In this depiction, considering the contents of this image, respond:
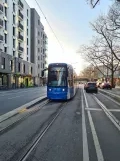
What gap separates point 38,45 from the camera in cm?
11925

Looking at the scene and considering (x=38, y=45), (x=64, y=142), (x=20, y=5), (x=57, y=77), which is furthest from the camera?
(x=38, y=45)

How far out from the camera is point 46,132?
10578mm

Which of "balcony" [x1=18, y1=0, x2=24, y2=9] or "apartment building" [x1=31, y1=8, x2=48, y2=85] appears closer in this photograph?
"balcony" [x1=18, y1=0, x2=24, y2=9]

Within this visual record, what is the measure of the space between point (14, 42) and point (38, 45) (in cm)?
4571

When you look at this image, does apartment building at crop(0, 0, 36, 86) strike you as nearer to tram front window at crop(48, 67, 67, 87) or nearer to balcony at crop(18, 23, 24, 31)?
balcony at crop(18, 23, 24, 31)

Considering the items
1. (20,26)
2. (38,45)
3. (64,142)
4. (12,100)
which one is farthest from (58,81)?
(38,45)

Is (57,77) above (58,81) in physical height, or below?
above

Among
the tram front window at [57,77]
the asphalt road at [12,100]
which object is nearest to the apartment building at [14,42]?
the asphalt road at [12,100]

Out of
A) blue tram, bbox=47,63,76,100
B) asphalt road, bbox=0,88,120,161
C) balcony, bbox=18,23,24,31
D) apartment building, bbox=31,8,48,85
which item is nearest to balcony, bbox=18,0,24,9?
balcony, bbox=18,23,24,31

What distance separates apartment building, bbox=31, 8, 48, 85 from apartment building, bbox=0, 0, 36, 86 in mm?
17809

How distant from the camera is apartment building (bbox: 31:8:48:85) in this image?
107062mm

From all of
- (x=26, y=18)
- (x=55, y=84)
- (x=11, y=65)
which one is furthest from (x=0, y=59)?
(x=55, y=84)

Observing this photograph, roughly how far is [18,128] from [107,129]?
3.20 m

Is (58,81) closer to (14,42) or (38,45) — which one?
(14,42)
